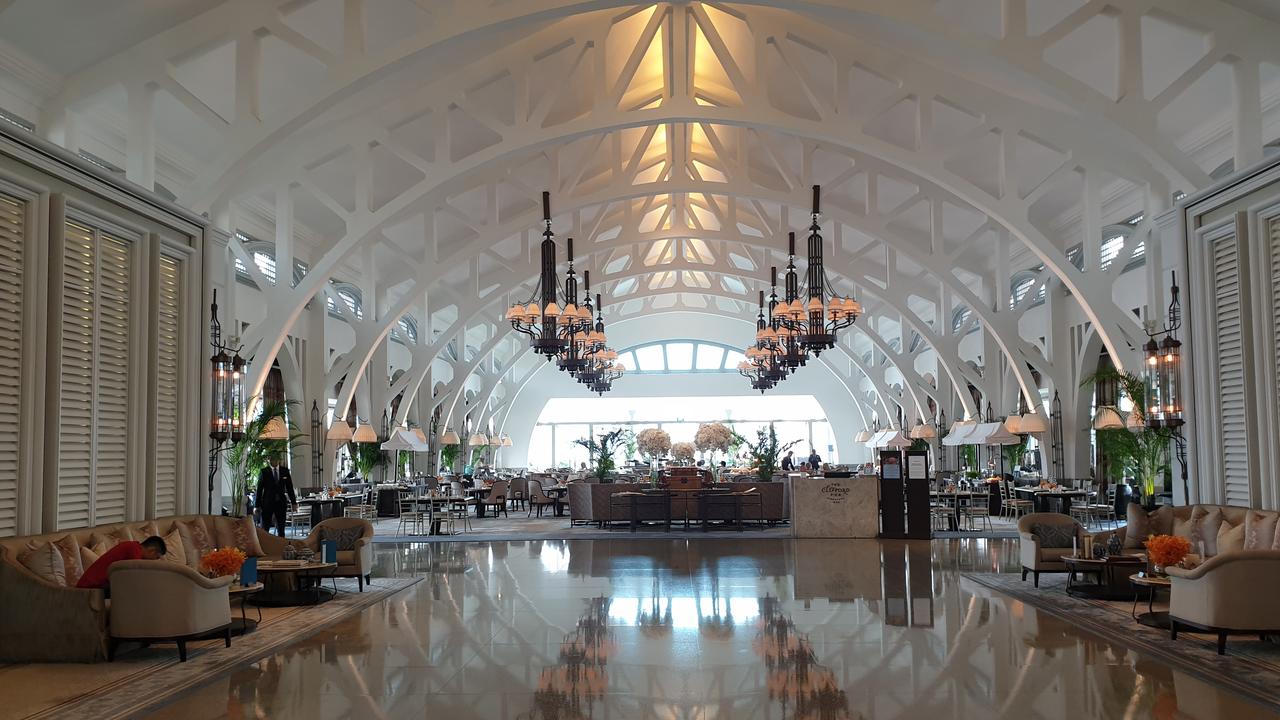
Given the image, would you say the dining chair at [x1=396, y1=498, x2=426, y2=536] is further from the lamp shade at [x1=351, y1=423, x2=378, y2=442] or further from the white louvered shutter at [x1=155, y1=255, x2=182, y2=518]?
the white louvered shutter at [x1=155, y1=255, x2=182, y2=518]

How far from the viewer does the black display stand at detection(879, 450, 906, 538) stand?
15.0m

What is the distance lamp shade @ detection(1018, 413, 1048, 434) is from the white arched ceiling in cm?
66

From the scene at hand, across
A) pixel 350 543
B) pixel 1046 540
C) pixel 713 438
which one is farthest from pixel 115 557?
pixel 713 438

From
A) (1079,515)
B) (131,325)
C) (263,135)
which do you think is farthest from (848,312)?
(131,325)

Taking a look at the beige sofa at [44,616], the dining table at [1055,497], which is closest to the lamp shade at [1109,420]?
the dining table at [1055,497]

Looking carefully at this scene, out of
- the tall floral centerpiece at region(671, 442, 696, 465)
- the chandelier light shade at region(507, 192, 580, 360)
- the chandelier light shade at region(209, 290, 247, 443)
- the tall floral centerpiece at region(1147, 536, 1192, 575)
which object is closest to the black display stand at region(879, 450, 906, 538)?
the chandelier light shade at region(507, 192, 580, 360)

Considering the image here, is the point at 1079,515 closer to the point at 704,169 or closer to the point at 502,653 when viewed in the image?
the point at 704,169

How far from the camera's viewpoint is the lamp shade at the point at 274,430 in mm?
14188

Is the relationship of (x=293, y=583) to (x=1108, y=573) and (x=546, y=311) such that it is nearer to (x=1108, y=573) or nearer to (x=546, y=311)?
(x=546, y=311)

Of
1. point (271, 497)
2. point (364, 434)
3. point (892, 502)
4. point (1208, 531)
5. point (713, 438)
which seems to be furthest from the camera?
point (364, 434)

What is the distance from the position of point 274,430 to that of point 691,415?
25096 millimetres

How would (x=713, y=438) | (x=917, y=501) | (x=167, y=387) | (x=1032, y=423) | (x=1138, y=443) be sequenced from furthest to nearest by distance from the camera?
(x=713, y=438)
(x=1032, y=423)
(x=917, y=501)
(x=1138, y=443)
(x=167, y=387)

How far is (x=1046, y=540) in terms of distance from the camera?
9.66 m

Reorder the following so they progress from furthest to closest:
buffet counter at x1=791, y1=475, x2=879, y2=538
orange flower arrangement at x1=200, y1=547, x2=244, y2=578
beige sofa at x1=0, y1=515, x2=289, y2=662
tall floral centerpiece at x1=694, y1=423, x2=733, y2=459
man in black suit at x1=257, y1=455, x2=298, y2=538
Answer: tall floral centerpiece at x1=694, y1=423, x2=733, y2=459, buffet counter at x1=791, y1=475, x2=879, y2=538, man in black suit at x1=257, y1=455, x2=298, y2=538, orange flower arrangement at x1=200, y1=547, x2=244, y2=578, beige sofa at x1=0, y1=515, x2=289, y2=662
